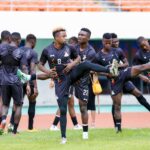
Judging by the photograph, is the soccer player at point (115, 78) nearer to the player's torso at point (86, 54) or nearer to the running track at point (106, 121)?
the player's torso at point (86, 54)

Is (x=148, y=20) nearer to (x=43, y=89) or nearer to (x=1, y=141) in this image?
(x=43, y=89)

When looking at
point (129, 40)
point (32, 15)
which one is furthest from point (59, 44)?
point (129, 40)

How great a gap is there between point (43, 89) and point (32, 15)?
3409 millimetres

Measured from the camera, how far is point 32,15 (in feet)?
102

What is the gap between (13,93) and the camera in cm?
1708

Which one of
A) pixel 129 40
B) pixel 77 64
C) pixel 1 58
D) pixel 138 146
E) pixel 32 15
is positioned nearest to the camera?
pixel 138 146

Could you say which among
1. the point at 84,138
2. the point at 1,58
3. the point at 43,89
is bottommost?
the point at 43,89

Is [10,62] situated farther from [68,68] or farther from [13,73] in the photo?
[68,68]

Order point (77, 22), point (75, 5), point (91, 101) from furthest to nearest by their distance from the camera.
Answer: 1. point (75, 5)
2. point (77, 22)
3. point (91, 101)

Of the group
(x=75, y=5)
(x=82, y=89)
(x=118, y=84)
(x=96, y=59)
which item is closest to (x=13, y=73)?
(x=96, y=59)

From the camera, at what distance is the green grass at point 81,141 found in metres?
13.6

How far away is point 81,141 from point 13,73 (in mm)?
3071

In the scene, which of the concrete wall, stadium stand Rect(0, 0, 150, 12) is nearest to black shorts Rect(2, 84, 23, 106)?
the concrete wall

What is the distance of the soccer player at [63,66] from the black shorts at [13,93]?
88.9 inches
